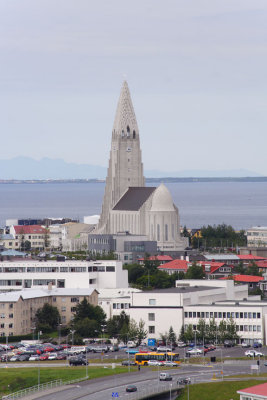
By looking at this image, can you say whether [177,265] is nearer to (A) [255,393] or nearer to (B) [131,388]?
(B) [131,388]

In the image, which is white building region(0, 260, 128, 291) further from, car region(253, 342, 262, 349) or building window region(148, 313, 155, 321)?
car region(253, 342, 262, 349)

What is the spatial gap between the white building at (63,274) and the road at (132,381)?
142 ft

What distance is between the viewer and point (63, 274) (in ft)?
456

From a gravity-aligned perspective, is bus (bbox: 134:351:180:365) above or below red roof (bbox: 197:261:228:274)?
below

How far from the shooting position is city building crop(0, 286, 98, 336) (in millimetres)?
121250

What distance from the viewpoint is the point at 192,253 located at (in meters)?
188

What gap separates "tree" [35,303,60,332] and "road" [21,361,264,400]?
27512 millimetres

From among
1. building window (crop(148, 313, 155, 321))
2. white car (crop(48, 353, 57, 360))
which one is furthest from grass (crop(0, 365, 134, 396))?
building window (crop(148, 313, 155, 321))

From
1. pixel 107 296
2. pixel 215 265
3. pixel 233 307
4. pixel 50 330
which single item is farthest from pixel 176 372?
pixel 215 265

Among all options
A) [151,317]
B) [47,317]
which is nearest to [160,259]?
[47,317]

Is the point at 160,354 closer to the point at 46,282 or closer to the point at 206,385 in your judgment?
the point at 206,385

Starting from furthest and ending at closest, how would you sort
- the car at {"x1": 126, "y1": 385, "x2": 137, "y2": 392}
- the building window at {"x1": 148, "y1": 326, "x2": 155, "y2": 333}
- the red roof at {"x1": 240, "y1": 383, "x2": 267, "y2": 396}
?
the building window at {"x1": 148, "y1": 326, "x2": 155, "y2": 333} < the car at {"x1": 126, "y1": 385, "x2": 137, "y2": 392} < the red roof at {"x1": 240, "y1": 383, "x2": 267, "y2": 396}

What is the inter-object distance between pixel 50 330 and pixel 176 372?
31.0 meters

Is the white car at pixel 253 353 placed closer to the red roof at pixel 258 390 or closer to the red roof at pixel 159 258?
the red roof at pixel 258 390
